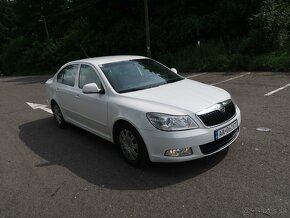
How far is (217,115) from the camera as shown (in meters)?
4.88

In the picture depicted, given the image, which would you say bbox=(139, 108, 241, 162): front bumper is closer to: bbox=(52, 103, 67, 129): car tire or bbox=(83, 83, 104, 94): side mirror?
bbox=(83, 83, 104, 94): side mirror

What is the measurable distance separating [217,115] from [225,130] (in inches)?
10.3

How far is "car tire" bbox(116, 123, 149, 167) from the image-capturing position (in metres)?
4.96

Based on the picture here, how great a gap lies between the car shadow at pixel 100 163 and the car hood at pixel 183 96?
2.95ft

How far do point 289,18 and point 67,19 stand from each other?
1454 inches

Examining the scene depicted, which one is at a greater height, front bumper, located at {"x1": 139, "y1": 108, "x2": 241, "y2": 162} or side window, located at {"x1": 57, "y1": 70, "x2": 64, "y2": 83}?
side window, located at {"x1": 57, "y1": 70, "x2": 64, "y2": 83}

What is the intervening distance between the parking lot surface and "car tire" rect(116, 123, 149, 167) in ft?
0.50

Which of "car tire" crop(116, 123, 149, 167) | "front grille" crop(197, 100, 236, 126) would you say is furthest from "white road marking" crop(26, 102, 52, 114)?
"front grille" crop(197, 100, 236, 126)

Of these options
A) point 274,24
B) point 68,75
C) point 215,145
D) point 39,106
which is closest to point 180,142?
point 215,145

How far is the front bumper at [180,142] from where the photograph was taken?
15.1 ft

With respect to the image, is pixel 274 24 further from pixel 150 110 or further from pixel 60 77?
pixel 150 110

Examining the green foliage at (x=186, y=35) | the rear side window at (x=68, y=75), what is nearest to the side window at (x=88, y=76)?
the rear side window at (x=68, y=75)

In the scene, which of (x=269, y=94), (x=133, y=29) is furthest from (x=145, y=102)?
(x=133, y=29)

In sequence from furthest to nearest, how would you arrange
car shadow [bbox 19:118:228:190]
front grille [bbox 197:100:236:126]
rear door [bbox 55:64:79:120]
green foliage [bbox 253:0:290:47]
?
green foliage [bbox 253:0:290:47], rear door [bbox 55:64:79:120], car shadow [bbox 19:118:228:190], front grille [bbox 197:100:236:126]
